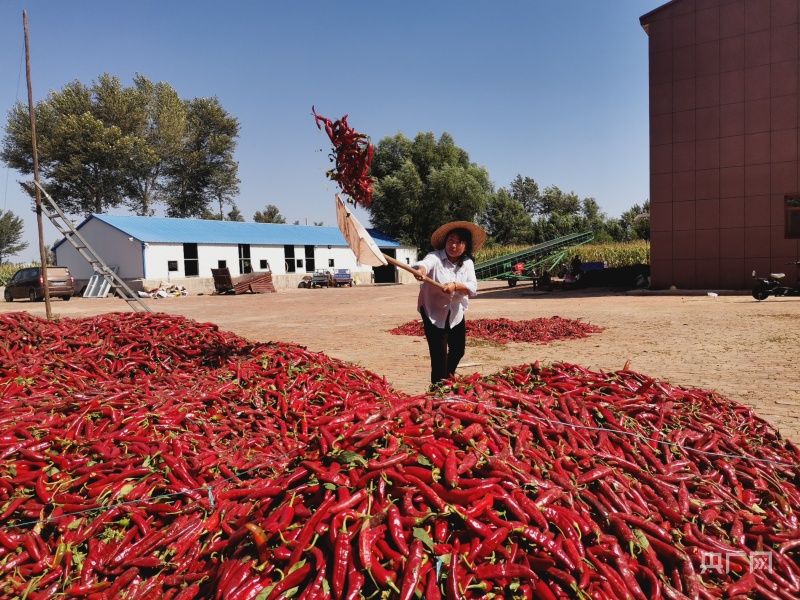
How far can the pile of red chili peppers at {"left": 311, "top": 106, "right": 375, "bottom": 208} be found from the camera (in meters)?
5.74

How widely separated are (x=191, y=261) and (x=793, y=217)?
35577 mm

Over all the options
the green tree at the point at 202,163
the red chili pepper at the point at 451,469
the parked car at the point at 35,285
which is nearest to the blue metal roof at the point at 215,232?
the parked car at the point at 35,285

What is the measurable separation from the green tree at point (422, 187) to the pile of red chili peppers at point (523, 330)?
42691mm

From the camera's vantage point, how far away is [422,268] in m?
6.04

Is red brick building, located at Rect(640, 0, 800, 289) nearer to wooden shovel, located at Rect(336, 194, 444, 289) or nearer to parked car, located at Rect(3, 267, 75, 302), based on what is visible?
wooden shovel, located at Rect(336, 194, 444, 289)

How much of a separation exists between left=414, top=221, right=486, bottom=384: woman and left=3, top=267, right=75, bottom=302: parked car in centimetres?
2876

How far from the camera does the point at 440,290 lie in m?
6.12

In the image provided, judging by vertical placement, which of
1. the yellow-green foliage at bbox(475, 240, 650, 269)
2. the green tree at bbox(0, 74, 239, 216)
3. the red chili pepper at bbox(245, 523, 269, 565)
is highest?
the green tree at bbox(0, 74, 239, 216)

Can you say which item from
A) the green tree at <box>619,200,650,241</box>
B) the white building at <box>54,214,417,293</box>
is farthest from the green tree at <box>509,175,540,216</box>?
the white building at <box>54,214,417,293</box>

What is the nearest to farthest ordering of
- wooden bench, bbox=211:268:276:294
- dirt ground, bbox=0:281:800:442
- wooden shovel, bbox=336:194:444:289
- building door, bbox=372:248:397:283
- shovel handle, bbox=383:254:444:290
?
wooden shovel, bbox=336:194:444:289, shovel handle, bbox=383:254:444:290, dirt ground, bbox=0:281:800:442, wooden bench, bbox=211:268:276:294, building door, bbox=372:248:397:283

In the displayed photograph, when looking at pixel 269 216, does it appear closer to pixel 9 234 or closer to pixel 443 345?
pixel 9 234

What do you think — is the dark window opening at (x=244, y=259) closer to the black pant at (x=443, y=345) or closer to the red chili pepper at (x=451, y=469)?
the black pant at (x=443, y=345)

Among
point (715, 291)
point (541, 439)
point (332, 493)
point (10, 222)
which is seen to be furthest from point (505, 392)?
point (10, 222)

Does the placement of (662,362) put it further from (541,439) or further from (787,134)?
(787,134)
